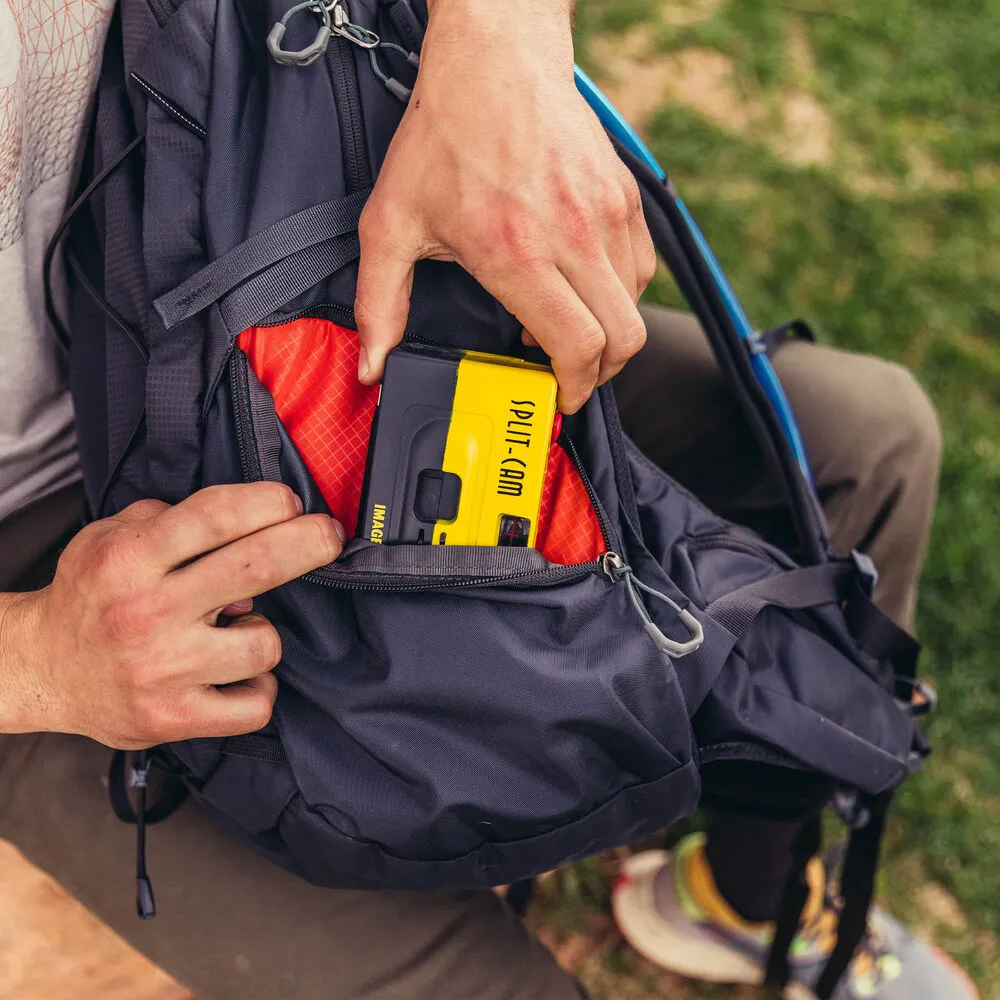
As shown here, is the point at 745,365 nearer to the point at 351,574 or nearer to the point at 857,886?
the point at 351,574

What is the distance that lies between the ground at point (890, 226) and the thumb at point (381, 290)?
1.24 m

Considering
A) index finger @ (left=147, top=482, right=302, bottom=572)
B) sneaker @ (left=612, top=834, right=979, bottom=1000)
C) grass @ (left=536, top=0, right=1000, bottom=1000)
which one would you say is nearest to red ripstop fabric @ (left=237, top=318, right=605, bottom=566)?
index finger @ (left=147, top=482, right=302, bottom=572)

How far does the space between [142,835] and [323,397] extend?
1.68 feet

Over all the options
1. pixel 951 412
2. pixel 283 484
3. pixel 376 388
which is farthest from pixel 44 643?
pixel 951 412

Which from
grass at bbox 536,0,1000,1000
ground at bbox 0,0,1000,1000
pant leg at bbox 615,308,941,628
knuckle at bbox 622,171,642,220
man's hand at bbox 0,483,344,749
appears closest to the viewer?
man's hand at bbox 0,483,344,749

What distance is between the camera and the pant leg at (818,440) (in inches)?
49.0

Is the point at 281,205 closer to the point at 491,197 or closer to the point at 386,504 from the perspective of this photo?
the point at 491,197

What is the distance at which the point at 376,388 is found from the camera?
0.93 meters

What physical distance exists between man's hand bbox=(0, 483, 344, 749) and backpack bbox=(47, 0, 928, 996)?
0.06 meters

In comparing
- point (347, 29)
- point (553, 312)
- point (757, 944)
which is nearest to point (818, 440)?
point (553, 312)

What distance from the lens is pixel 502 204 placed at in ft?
2.83

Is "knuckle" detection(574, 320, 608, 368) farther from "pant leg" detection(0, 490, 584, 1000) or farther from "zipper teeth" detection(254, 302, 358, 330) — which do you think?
"pant leg" detection(0, 490, 584, 1000)

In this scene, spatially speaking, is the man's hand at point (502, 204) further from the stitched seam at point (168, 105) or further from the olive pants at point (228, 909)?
the olive pants at point (228, 909)

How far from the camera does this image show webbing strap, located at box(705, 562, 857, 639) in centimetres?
101
